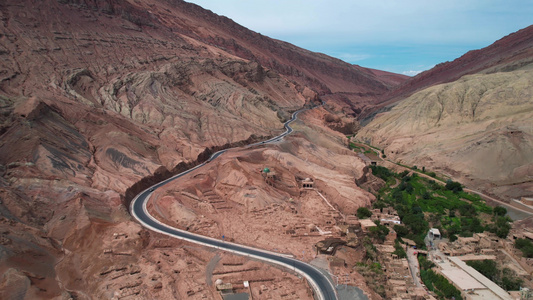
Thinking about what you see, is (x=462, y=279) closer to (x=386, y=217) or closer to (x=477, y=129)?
(x=386, y=217)

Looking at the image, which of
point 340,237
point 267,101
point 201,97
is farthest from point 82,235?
point 267,101

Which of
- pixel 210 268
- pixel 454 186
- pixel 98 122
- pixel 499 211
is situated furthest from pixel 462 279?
pixel 98 122

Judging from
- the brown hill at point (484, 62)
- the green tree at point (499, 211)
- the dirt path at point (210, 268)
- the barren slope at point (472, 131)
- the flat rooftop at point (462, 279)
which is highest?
the brown hill at point (484, 62)

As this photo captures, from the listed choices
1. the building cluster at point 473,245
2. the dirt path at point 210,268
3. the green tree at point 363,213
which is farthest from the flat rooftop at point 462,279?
the dirt path at point 210,268

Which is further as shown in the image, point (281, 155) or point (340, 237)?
point (281, 155)

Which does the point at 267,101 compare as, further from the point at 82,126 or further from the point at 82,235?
the point at 82,235

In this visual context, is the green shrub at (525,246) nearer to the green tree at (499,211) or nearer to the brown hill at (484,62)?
the green tree at (499,211)
